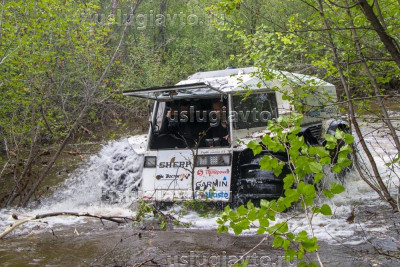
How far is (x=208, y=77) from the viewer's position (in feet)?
32.0

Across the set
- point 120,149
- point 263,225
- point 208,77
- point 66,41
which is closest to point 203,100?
point 208,77

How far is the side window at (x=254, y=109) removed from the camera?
851 centimetres

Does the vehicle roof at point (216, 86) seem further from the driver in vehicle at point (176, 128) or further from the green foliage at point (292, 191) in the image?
the green foliage at point (292, 191)

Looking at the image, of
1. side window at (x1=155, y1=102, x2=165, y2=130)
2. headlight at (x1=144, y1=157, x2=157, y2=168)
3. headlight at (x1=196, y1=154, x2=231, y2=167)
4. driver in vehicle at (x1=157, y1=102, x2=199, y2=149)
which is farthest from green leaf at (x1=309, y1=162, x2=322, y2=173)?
side window at (x1=155, y1=102, x2=165, y2=130)

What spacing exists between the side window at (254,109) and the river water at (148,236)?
1968 mm

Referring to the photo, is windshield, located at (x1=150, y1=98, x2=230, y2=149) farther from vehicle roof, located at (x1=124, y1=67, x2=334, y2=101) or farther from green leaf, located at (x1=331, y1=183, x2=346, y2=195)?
green leaf, located at (x1=331, y1=183, x2=346, y2=195)

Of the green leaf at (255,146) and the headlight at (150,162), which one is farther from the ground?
the headlight at (150,162)

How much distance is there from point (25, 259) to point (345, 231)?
4.67 m

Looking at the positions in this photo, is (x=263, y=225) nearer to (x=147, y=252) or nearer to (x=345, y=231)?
(x=147, y=252)

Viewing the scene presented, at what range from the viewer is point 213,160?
7988 millimetres

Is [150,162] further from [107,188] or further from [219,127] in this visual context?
[219,127]

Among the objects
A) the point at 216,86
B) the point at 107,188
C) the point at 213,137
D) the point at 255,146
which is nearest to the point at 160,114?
the point at 213,137

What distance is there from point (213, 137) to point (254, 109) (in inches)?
40.7

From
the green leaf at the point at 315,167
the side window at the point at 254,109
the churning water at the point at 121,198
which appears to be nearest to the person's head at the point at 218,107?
the side window at the point at 254,109
